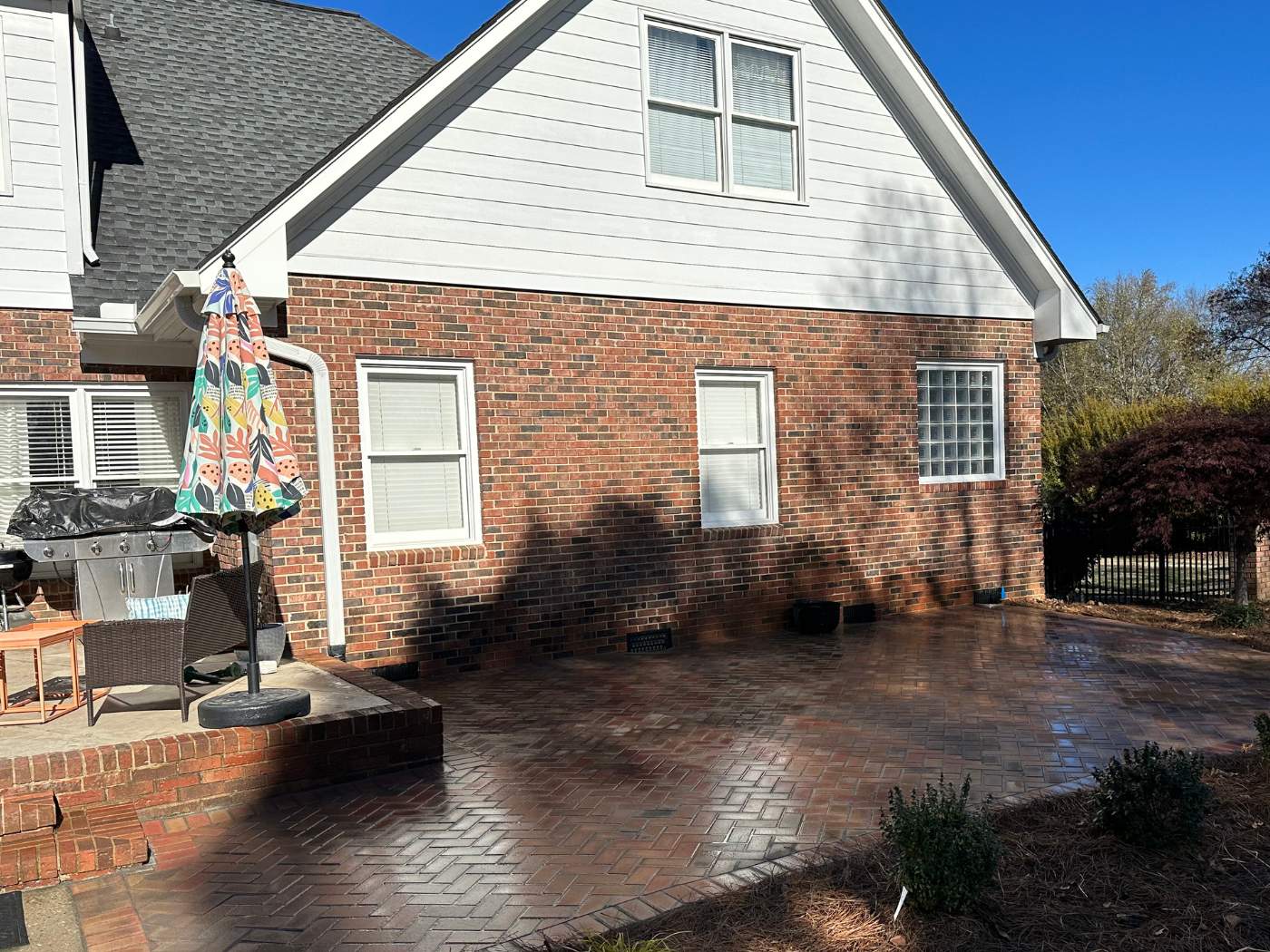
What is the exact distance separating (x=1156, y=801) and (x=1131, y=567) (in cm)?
987

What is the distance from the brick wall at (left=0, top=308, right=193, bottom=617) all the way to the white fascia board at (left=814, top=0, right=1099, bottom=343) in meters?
8.28

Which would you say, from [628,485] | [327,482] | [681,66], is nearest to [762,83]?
[681,66]

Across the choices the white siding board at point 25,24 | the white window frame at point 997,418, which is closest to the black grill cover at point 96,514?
the white siding board at point 25,24

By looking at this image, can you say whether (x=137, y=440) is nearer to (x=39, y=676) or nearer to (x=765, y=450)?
(x=39, y=676)

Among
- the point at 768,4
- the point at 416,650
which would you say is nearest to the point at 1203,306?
the point at 768,4

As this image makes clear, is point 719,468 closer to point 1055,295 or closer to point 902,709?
point 902,709

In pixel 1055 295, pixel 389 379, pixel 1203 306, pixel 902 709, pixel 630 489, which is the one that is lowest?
pixel 902 709

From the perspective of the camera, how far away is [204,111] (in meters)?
11.0

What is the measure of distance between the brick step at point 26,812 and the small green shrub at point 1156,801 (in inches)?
198

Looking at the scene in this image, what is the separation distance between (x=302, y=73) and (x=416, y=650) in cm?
741

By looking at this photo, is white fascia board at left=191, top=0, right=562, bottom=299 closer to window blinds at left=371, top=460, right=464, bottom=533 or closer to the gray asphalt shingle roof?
the gray asphalt shingle roof

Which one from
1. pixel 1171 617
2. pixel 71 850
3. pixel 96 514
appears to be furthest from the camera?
pixel 1171 617

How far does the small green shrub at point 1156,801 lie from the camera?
4.55 meters

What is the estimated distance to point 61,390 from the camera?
9227mm
